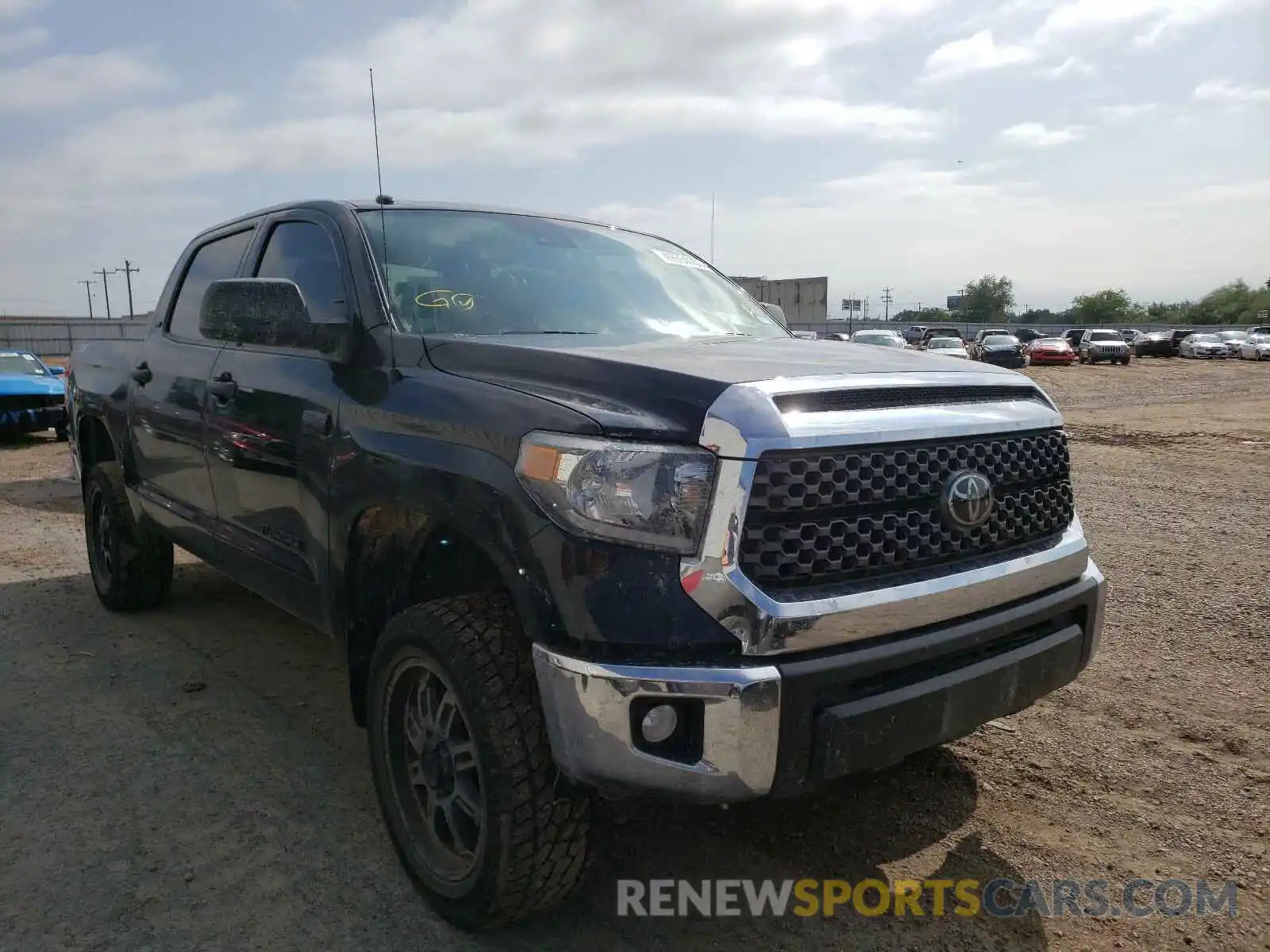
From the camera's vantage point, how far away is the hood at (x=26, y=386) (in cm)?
1346

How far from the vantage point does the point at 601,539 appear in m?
2.07

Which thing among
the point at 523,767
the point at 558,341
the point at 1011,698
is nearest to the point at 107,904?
the point at 523,767

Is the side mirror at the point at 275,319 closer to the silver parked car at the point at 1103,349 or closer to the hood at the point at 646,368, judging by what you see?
the hood at the point at 646,368

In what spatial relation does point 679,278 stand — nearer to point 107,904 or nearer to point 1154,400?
point 107,904

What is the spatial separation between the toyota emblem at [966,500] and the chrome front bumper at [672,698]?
0.49 meters

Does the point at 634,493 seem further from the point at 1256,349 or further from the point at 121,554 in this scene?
the point at 1256,349

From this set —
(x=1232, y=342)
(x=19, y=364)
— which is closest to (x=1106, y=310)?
(x=1232, y=342)

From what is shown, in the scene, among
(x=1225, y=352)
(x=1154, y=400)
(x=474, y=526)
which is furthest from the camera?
(x=1225, y=352)

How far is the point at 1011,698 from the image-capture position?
2457 mm

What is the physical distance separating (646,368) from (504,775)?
993mm

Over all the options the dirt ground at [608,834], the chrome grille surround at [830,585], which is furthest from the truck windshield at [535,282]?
the dirt ground at [608,834]

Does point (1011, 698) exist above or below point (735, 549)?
below

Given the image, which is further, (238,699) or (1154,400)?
(1154,400)

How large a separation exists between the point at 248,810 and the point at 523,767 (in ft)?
4.51
